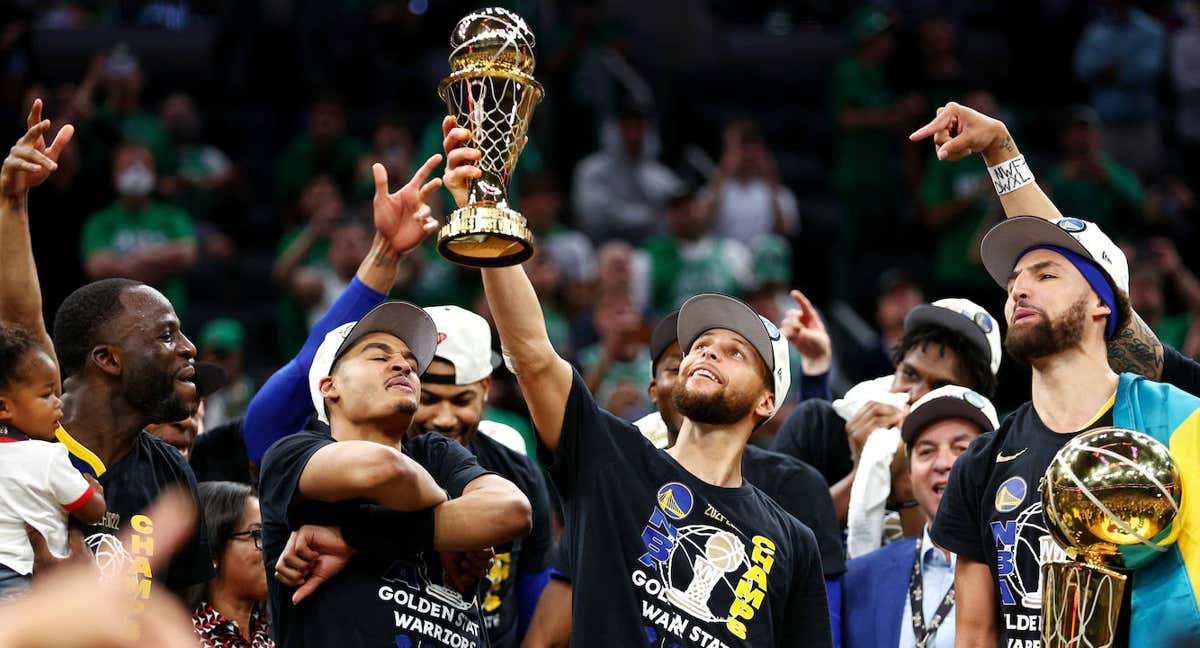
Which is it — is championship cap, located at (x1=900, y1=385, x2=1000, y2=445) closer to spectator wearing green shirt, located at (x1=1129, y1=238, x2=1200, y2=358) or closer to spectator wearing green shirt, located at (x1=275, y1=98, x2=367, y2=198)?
spectator wearing green shirt, located at (x1=1129, y1=238, x2=1200, y2=358)

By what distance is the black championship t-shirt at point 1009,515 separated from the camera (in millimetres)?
4641

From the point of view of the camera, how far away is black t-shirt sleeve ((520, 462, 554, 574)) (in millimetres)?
5770

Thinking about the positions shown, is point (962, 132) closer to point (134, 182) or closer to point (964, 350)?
point (964, 350)

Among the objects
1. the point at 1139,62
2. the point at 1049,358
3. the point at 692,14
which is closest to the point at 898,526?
the point at 1049,358

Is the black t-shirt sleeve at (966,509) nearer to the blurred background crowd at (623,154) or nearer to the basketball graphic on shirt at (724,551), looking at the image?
the basketball graphic on shirt at (724,551)

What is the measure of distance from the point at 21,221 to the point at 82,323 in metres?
0.37

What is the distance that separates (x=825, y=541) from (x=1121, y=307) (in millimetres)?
1241

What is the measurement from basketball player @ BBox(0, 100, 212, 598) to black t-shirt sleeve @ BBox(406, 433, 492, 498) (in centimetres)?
74

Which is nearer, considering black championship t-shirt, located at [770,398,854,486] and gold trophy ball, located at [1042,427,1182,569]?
gold trophy ball, located at [1042,427,1182,569]

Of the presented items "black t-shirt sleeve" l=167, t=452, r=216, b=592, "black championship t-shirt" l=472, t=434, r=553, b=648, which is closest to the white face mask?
"black championship t-shirt" l=472, t=434, r=553, b=648

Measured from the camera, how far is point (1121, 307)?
491 cm

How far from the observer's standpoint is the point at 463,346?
5.64 meters

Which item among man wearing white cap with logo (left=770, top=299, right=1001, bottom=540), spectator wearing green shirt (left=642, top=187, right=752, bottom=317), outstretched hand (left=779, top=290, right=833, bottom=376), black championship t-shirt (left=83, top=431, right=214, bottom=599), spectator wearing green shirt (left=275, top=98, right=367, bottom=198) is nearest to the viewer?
black championship t-shirt (left=83, top=431, right=214, bottom=599)

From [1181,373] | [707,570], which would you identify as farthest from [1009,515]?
[1181,373]
